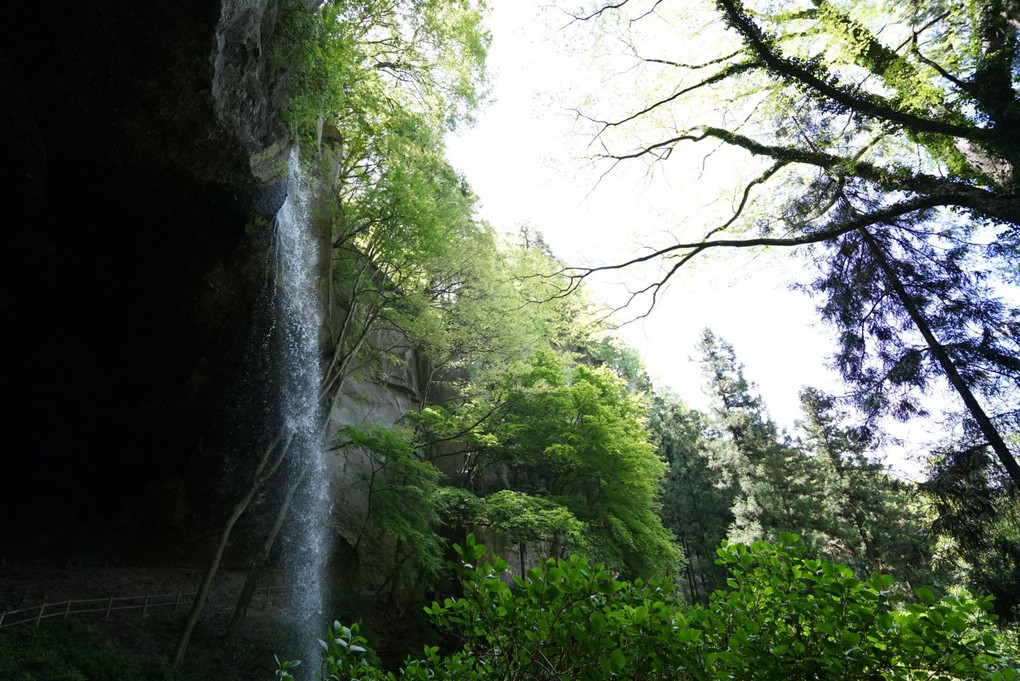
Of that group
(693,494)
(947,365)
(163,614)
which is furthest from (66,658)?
(693,494)

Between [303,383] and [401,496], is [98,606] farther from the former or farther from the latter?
[401,496]

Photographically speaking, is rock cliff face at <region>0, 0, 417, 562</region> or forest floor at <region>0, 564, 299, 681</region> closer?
rock cliff face at <region>0, 0, 417, 562</region>

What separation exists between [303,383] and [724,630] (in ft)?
34.7

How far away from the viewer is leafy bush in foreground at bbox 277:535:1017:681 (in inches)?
63.8

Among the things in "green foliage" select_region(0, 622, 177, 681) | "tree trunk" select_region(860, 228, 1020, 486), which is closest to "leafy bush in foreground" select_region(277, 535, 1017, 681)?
"tree trunk" select_region(860, 228, 1020, 486)

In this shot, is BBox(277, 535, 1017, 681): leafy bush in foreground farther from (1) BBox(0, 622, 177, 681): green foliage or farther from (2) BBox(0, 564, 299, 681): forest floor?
(2) BBox(0, 564, 299, 681): forest floor

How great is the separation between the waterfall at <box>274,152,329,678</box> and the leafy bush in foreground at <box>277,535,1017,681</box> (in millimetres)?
8727

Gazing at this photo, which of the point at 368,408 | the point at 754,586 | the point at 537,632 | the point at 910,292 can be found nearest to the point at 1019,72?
the point at 910,292

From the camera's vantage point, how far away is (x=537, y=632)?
6.68ft

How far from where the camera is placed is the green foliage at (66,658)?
593 cm

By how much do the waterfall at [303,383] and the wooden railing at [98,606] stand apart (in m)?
1.29

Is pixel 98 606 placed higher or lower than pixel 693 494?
lower

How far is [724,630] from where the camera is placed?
2072 millimetres

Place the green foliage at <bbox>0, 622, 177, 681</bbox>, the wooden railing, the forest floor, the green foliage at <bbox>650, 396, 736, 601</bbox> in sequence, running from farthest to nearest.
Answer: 1. the green foliage at <bbox>650, 396, 736, 601</bbox>
2. the forest floor
3. the wooden railing
4. the green foliage at <bbox>0, 622, 177, 681</bbox>
